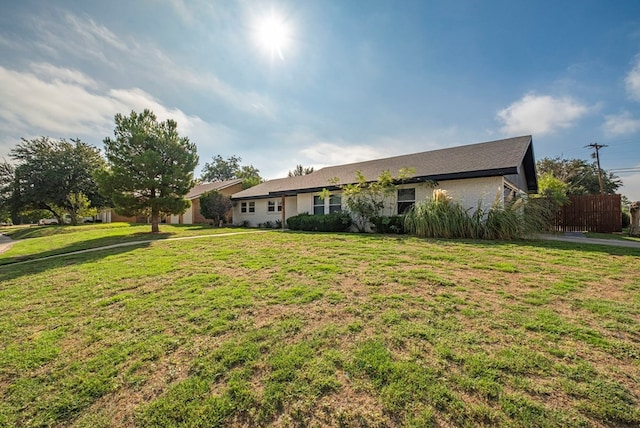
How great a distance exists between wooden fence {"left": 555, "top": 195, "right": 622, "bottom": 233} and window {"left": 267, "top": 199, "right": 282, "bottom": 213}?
16819mm

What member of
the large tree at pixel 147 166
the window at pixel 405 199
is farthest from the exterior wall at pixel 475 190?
the large tree at pixel 147 166

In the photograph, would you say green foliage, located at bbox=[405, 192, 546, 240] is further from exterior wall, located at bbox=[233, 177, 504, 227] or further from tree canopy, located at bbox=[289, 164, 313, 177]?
tree canopy, located at bbox=[289, 164, 313, 177]

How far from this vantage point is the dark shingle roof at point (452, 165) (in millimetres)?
10180

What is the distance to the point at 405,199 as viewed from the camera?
12438mm

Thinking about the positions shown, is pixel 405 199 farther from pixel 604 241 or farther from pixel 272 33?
pixel 272 33

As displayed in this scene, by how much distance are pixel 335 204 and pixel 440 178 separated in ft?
19.7

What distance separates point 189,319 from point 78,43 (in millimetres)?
10173

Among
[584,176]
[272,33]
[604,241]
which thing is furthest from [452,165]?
[584,176]

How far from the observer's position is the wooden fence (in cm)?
1220

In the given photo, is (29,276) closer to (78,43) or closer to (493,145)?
(78,43)

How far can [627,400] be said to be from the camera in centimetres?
179

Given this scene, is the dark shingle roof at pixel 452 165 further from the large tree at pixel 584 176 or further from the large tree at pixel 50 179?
the large tree at pixel 50 179

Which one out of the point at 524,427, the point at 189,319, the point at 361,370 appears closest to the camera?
the point at 524,427

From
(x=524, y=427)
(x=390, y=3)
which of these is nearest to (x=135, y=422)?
(x=524, y=427)
